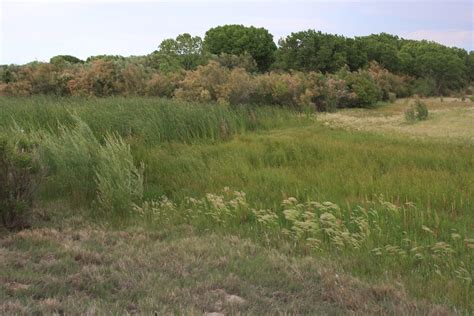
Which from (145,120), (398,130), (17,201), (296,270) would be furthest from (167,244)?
(398,130)

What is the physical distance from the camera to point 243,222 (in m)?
6.85

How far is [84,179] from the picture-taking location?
847 centimetres

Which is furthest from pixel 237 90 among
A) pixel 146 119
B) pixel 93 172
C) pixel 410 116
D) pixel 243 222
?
pixel 243 222

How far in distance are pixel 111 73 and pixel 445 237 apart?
16.6m

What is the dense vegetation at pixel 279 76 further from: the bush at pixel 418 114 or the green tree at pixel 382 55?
the bush at pixel 418 114

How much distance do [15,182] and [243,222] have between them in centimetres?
299

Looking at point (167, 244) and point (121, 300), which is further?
point (167, 244)

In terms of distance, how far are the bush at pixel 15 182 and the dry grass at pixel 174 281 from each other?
690 mm

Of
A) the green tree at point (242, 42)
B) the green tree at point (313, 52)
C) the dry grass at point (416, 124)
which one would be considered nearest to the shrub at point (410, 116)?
the dry grass at point (416, 124)

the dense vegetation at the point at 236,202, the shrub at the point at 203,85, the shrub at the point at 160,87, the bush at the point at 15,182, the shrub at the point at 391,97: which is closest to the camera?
the dense vegetation at the point at 236,202

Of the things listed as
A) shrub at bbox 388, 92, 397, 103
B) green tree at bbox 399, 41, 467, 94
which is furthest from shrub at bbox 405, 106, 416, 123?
green tree at bbox 399, 41, 467, 94

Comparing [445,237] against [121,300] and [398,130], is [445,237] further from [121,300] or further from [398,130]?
[398,130]

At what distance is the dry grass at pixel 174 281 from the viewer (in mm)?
3873

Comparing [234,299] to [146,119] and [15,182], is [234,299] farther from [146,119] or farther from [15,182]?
[146,119]
